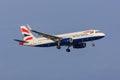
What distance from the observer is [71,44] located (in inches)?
6816

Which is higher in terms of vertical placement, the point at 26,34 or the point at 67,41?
the point at 26,34

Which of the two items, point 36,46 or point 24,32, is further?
point 24,32

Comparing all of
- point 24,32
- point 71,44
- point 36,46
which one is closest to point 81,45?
point 71,44

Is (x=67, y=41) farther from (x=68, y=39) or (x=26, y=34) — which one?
(x=26, y=34)

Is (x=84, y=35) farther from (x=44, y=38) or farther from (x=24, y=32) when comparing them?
(x=24, y=32)

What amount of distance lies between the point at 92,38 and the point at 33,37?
25.8 m

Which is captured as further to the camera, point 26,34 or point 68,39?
point 26,34

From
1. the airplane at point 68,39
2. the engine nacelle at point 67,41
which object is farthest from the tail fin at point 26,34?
the engine nacelle at point 67,41

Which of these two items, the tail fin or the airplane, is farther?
the tail fin

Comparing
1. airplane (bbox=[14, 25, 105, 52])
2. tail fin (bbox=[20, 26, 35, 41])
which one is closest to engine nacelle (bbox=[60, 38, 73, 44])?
airplane (bbox=[14, 25, 105, 52])

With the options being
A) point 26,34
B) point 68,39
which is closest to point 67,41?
point 68,39

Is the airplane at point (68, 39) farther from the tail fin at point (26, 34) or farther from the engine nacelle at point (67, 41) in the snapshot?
the tail fin at point (26, 34)

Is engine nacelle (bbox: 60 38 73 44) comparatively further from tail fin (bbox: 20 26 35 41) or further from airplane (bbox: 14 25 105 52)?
tail fin (bbox: 20 26 35 41)

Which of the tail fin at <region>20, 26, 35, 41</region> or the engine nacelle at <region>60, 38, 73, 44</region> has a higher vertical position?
the tail fin at <region>20, 26, 35, 41</region>
